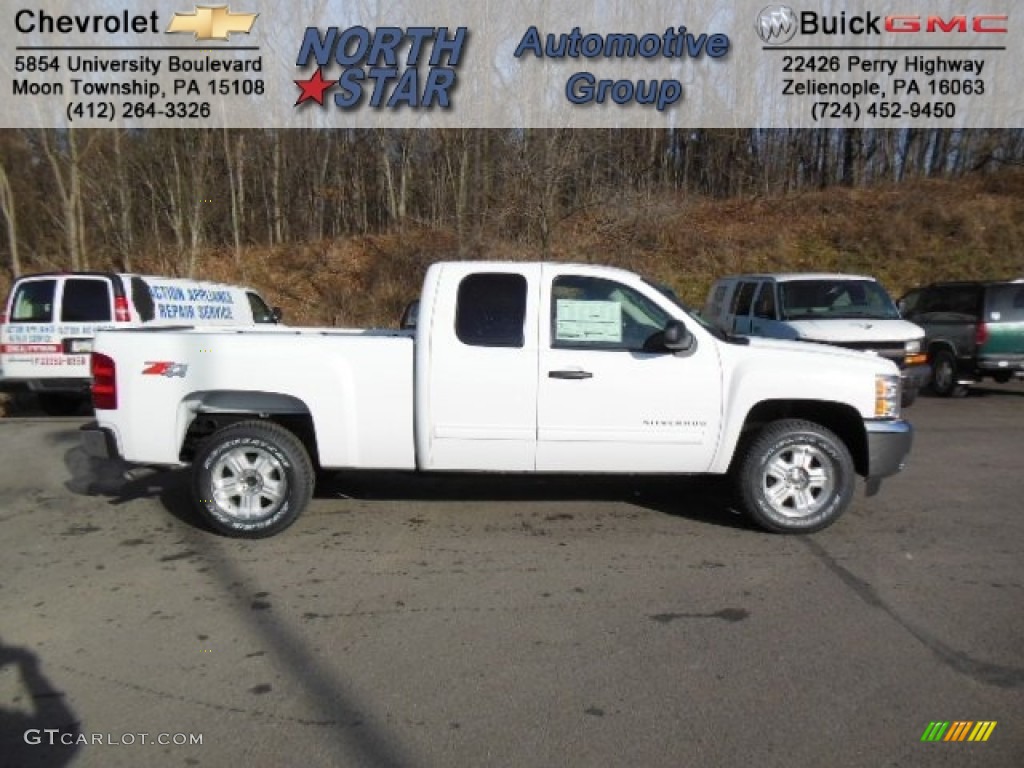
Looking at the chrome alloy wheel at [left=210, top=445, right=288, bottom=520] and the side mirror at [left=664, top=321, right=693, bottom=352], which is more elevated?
the side mirror at [left=664, top=321, right=693, bottom=352]

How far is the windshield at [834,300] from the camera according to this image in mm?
10953

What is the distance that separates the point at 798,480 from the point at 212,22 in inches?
759

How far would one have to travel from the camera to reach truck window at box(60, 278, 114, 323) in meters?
10.7

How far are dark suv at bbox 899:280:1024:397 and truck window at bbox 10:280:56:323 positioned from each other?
45.6 ft

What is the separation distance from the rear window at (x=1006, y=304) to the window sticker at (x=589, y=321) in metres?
9.66

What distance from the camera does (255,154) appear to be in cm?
3014

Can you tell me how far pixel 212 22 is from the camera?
751 inches

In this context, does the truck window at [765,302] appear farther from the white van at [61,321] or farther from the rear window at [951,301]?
the white van at [61,321]

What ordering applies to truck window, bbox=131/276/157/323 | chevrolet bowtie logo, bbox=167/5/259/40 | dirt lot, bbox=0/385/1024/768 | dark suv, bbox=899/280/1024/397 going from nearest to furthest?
dirt lot, bbox=0/385/1024/768 → truck window, bbox=131/276/157/323 → dark suv, bbox=899/280/1024/397 → chevrolet bowtie logo, bbox=167/5/259/40

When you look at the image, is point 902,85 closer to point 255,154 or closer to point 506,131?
point 506,131

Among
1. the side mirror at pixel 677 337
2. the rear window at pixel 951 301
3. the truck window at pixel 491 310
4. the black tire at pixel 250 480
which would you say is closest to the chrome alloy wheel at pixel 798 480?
the side mirror at pixel 677 337

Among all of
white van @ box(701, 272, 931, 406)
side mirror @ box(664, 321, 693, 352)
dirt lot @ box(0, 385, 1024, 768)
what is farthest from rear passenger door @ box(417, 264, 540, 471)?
white van @ box(701, 272, 931, 406)

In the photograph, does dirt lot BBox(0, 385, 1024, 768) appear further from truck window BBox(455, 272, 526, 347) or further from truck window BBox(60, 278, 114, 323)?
truck window BBox(60, 278, 114, 323)

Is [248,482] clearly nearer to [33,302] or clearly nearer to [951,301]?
[33,302]
